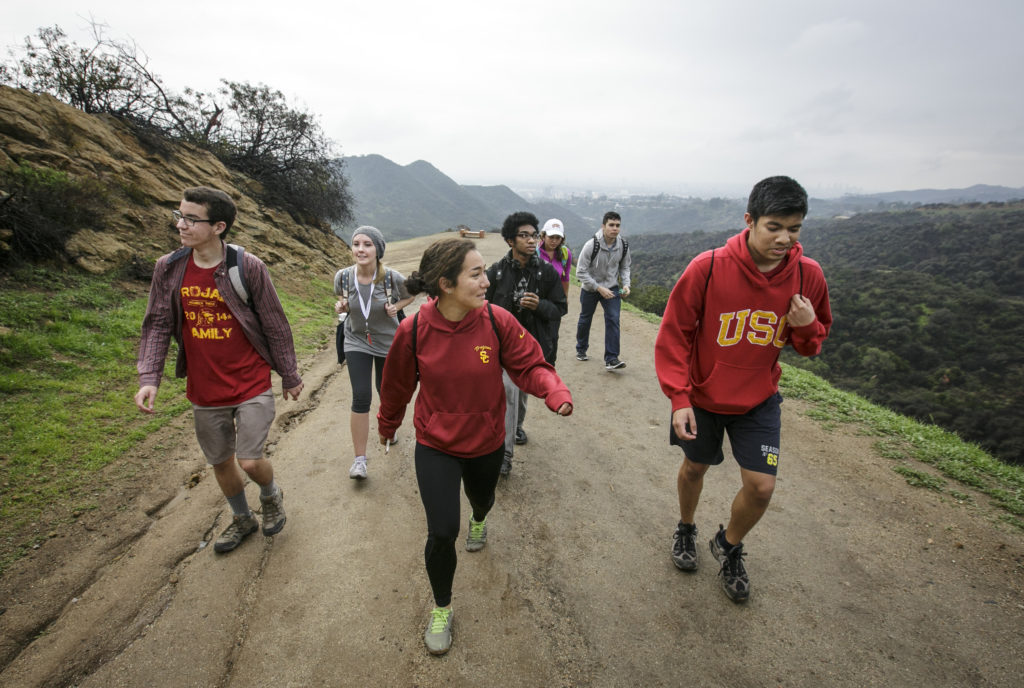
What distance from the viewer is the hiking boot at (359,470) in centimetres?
367

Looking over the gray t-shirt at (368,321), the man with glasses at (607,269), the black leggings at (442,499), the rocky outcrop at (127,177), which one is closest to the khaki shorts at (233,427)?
the gray t-shirt at (368,321)

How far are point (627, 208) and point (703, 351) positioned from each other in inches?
8354

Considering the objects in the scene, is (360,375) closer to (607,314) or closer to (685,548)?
(685,548)

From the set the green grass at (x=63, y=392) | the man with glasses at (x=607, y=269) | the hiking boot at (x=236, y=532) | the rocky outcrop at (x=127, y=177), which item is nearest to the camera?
the hiking boot at (x=236, y=532)

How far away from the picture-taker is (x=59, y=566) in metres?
2.69

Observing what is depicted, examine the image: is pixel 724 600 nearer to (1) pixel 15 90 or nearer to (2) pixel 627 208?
(1) pixel 15 90

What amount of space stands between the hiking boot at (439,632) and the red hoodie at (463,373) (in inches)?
34.0

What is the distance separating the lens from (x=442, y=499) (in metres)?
2.09

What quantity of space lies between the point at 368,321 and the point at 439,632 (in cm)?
218

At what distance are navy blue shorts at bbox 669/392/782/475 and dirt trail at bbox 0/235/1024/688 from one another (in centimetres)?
87

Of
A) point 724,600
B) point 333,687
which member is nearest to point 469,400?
point 333,687

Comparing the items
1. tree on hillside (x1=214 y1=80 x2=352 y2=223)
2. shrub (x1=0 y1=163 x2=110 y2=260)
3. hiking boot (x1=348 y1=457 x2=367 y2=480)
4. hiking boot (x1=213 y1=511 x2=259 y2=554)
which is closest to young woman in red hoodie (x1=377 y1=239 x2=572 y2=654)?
hiking boot (x1=213 y1=511 x2=259 y2=554)

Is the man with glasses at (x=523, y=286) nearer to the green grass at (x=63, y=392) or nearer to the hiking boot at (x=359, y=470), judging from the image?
the hiking boot at (x=359, y=470)

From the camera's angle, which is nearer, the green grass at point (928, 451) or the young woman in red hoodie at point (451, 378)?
the young woman in red hoodie at point (451, 378)
